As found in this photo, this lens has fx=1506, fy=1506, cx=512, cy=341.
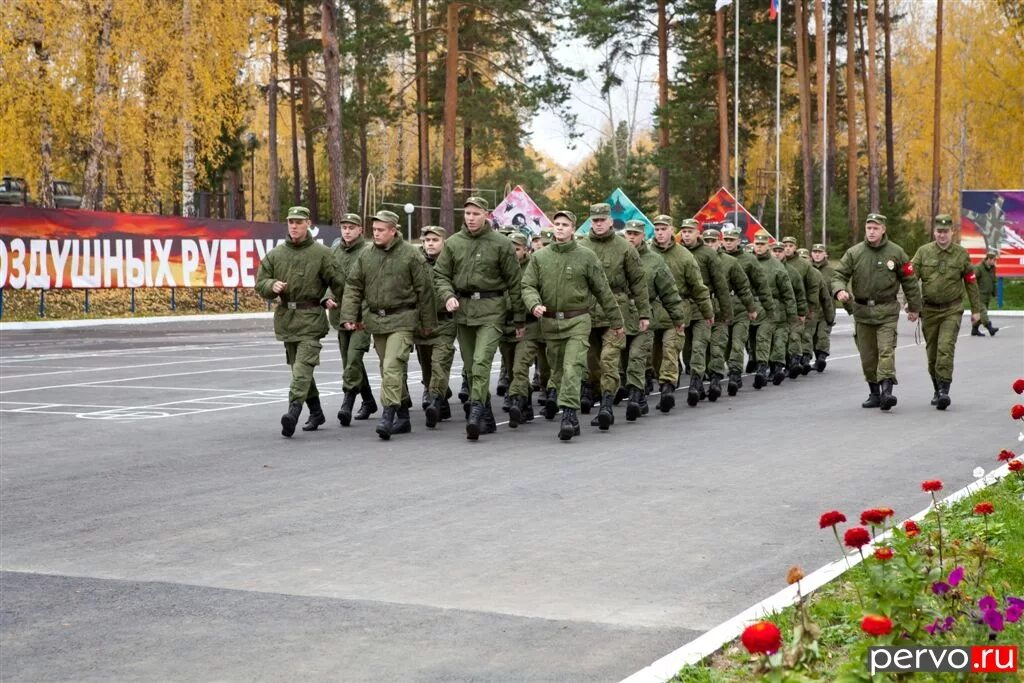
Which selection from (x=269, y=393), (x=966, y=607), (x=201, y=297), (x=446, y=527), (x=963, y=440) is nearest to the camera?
(x=966, y=607)

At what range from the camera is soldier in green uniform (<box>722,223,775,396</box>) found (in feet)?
65.1

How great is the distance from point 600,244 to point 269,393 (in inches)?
200

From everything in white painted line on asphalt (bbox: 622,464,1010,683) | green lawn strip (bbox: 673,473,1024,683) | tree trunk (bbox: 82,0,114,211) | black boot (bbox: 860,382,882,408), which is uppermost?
tree trunk (bbox: 82,0,114,211)

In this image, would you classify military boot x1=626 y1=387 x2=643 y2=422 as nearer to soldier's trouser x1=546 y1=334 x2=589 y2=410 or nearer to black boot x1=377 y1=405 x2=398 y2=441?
soldier's trouser x1=546 y1=334 x2=589 y2=410

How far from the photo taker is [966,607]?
5.85m

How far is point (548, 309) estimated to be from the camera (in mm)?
14672

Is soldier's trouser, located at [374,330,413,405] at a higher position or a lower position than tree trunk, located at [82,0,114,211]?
lower

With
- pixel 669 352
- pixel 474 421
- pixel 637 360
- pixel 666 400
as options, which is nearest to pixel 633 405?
pixel 637 360

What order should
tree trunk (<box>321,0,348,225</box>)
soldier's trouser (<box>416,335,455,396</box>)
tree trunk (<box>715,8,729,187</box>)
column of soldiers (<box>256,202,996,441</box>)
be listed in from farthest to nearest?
1. tree trunk (<box>715,8,729,187</box>)
2. tree trunk (<box>321,0,348,225</box>)
3. soldier's trouser (<box>416,335,455,396</box>)
4. column of soldiers (<box>256,202,996,441</box>)

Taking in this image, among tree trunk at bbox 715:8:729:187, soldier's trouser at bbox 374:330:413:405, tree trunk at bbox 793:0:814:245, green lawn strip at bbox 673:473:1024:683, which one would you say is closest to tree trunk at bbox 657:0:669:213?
tree trunk at bbox 715:8:729:187

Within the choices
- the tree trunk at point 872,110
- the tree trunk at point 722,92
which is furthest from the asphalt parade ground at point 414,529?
the tree trunk at point 722,92

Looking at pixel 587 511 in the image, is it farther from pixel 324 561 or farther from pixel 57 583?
pixel 57 583

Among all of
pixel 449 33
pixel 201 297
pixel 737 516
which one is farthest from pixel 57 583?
pixel 449 33

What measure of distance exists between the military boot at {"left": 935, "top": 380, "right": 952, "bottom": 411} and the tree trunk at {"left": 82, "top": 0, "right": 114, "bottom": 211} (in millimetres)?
27999
